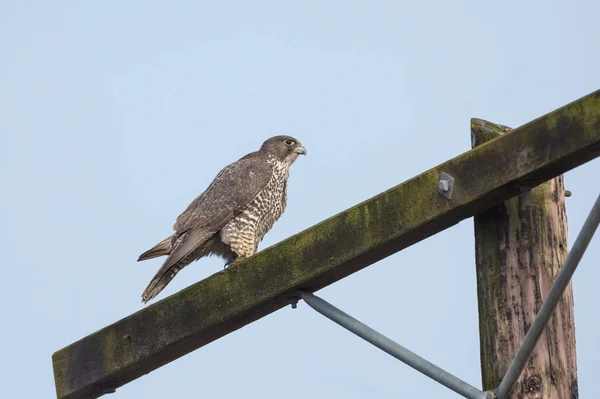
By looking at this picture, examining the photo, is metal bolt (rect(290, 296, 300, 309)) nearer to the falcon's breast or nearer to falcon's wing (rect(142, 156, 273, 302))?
falcon's wing (rect(142, 156, 273, 302))

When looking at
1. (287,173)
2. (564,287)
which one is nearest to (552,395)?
(564,287)

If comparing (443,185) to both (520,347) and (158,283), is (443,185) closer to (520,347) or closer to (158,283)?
(520,347)

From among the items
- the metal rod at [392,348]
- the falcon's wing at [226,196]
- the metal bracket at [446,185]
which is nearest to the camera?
the metal rod at [392,348]

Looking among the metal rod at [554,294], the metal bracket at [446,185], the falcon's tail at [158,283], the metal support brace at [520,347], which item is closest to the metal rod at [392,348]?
the metal support brace at [520,347]

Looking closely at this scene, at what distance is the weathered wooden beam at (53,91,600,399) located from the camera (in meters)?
3.64

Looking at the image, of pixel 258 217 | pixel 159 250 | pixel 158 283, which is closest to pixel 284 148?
pixel 258 217

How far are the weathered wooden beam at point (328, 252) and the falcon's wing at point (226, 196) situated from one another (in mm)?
3556

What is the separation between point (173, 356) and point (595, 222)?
6.34ft

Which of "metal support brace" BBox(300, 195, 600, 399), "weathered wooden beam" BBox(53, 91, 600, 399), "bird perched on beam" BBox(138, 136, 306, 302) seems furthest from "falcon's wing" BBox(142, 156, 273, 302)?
"metal support brace" BBox(300, 195, 600, 399)

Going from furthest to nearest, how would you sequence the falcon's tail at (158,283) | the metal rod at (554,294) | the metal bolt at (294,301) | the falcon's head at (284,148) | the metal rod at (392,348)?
the falcon's head at (284,148)
the falcon's tail at (158,283)
the metal bolt at (294,301)
the metal rod at (392,348)
the metal rod at (554,294)

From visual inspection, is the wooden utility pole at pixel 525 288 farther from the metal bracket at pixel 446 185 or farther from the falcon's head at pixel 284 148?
the falcon's head at pixel 284 148

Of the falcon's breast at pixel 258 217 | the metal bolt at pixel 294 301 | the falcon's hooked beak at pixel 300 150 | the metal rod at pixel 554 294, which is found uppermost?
the falcon's hooked beak at pixel 300 150

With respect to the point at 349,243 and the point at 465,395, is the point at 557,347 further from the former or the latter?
the point at 349,243

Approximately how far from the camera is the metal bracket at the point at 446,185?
3824 mm
